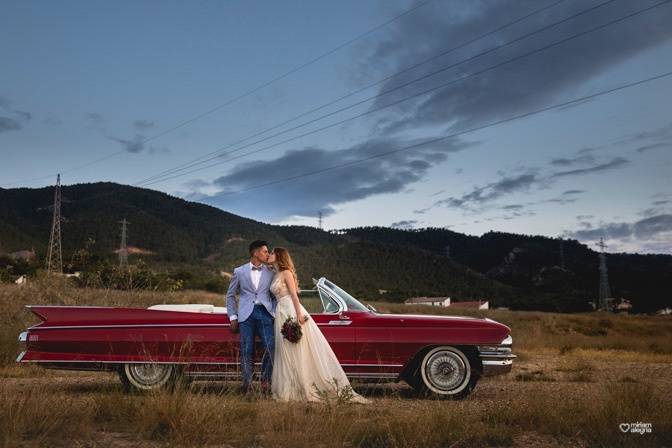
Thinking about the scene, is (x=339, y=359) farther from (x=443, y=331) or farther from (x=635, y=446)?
(x=635, y=446)

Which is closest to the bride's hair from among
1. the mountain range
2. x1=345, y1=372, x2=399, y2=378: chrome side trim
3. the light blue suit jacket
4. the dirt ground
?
the light blue suit jacket

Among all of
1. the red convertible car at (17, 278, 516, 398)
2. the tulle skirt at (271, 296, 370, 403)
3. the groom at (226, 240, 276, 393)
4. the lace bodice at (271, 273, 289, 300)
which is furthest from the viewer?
the red convertible car at (17, 278, 516, 398)

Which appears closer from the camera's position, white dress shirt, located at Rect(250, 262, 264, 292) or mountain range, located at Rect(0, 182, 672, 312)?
white dress shirt, located at Rect(250, 262, 264, 292)

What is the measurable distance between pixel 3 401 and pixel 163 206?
8363 cm

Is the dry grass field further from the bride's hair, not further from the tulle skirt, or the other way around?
the bride's hair

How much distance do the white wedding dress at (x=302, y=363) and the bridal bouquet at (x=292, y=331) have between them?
0.08 metres

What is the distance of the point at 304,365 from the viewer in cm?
782

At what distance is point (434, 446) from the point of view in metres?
5.39

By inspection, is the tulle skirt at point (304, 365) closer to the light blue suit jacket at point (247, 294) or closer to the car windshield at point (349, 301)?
the light blue suit jacket at point (247, 294)

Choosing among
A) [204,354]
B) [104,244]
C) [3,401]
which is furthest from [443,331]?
[104,244]

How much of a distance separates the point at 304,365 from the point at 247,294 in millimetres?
1142

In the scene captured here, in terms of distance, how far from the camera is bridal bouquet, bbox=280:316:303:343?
787 cm

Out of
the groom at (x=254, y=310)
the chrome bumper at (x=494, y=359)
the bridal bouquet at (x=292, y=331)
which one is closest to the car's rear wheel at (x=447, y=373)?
the chrome bumper at (x=494, y=359)

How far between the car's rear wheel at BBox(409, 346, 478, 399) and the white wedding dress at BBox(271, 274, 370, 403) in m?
1.18
